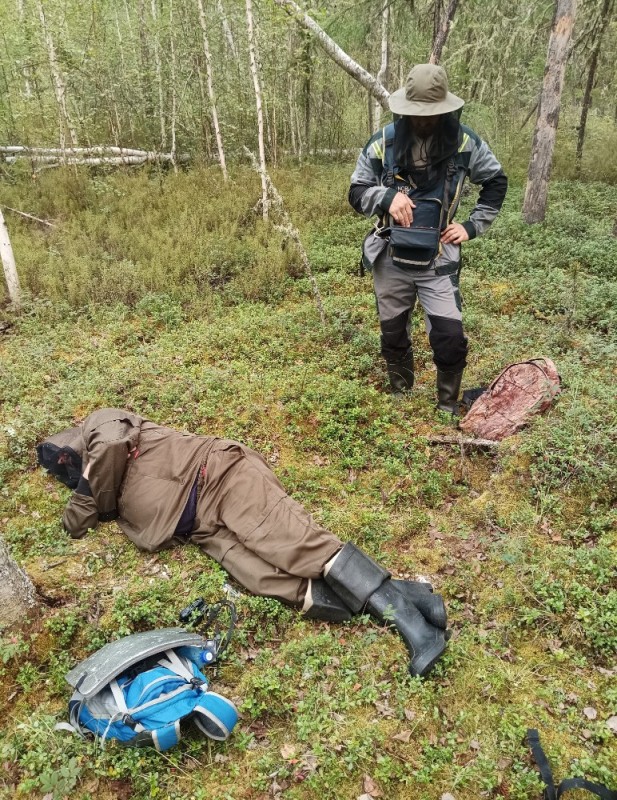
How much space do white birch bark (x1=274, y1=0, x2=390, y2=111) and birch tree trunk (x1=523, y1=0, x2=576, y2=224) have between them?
2.97 m

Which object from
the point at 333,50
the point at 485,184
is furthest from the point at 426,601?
the point at 333,50

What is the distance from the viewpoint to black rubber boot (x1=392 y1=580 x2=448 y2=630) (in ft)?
10.9

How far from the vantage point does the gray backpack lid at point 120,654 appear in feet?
9.29

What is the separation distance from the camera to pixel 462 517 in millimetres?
4383

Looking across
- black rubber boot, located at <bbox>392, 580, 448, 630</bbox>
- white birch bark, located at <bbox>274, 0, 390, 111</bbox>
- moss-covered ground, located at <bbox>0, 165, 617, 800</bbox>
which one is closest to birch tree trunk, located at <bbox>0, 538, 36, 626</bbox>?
moss-covered ground, located at <bbox>0, 165, 617, 800</bbox>

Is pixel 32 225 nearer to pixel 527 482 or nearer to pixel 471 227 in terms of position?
pixel 471 227

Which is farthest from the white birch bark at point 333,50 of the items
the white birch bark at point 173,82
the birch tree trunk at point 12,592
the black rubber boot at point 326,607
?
the birch tree trunk at point 12,592

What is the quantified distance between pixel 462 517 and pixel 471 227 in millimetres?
2669

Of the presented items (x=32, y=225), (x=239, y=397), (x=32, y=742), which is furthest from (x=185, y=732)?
(x=32, y=225)

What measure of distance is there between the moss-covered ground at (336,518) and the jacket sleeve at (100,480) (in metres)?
0.17

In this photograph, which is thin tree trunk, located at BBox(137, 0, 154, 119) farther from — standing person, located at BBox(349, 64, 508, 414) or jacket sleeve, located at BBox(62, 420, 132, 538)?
jacket sleeve, located at BBox(62, 420, 132, 538)

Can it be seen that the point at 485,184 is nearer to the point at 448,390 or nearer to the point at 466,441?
the point at 448,390

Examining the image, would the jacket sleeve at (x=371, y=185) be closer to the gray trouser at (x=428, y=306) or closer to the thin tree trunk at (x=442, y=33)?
the gray trouser at (x=428, y=306)

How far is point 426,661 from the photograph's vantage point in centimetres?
309
